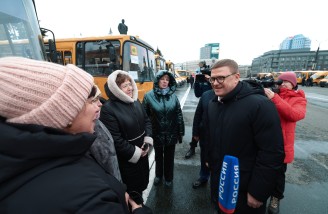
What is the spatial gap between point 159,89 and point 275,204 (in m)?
2.49

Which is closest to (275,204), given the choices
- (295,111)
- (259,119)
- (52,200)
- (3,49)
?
(295,111)

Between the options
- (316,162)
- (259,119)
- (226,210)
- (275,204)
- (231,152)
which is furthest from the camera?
(316,162)

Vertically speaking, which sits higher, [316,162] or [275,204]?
[275,204]

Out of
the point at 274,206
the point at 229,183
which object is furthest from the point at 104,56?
the point at 274,206

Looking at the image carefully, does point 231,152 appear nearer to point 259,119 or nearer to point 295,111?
point 259,119

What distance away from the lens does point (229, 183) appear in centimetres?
151

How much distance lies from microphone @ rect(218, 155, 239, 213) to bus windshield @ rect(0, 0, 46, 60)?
10.2 ft

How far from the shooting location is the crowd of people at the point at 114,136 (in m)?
0.66

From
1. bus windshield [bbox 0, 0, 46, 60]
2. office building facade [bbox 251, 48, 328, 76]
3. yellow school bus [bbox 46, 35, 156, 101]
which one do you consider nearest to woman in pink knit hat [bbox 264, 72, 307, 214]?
bus windshield [bbox 0, 0, 46, 60]

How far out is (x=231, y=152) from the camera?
1.88 m

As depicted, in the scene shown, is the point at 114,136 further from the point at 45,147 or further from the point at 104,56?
the point at 104,56

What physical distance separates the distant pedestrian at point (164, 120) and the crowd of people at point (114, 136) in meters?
0.02

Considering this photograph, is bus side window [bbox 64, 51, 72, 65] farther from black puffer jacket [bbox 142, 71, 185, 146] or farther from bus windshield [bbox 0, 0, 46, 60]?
black puffer jacket [bbox 142, 71, 185, 146]

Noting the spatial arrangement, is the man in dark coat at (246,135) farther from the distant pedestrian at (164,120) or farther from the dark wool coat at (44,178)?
the dark wool coat at (44,178)
